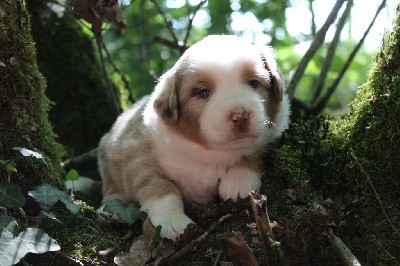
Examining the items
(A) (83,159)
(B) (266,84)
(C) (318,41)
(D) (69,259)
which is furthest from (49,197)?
(C) (318,41)

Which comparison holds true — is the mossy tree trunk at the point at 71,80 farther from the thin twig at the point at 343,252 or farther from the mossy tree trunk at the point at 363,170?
the thin twig at the point at 343,252

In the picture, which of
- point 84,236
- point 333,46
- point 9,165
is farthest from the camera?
point 333,46

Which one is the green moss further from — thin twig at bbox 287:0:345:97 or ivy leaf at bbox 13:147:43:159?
thin twig at bbox 287:0:345:97

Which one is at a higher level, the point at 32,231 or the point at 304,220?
the point at 304,220

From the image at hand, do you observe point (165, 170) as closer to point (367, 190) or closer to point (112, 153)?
point (112, 153)

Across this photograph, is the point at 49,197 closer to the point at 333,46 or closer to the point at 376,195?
the point at 376,195

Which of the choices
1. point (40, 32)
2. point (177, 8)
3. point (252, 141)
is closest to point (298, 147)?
point (252, 141)
